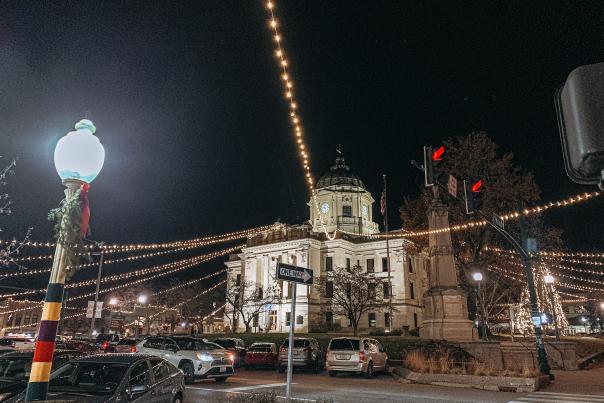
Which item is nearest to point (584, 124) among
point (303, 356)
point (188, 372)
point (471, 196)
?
point (471, 196)

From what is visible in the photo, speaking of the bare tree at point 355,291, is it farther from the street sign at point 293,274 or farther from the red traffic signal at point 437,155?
the street sign at point 293,274

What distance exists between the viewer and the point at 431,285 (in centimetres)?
2198

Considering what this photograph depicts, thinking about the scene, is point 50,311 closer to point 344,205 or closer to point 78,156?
point 78,156

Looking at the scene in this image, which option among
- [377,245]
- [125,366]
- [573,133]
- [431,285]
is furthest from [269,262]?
[573,133]

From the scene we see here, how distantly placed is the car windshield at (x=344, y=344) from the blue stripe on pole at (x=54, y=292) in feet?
46.3

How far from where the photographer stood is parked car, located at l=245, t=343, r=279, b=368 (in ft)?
73.5

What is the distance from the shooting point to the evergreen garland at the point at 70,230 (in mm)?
5207

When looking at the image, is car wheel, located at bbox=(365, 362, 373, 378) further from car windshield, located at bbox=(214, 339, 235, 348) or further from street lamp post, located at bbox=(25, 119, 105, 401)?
street lamp post, located at bbox=(25, 119, 105, 401)

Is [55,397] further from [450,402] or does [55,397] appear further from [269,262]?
[269,262]

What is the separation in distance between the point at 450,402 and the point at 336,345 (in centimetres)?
737

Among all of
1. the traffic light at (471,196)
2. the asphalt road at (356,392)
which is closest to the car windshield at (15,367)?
the asphalt road at (356,392)

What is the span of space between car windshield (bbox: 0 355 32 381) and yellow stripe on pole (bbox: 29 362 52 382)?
5.65 m

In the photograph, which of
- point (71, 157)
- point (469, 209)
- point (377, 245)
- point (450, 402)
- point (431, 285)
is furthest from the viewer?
point (377, 245)

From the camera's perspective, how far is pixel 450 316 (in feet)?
67.3
